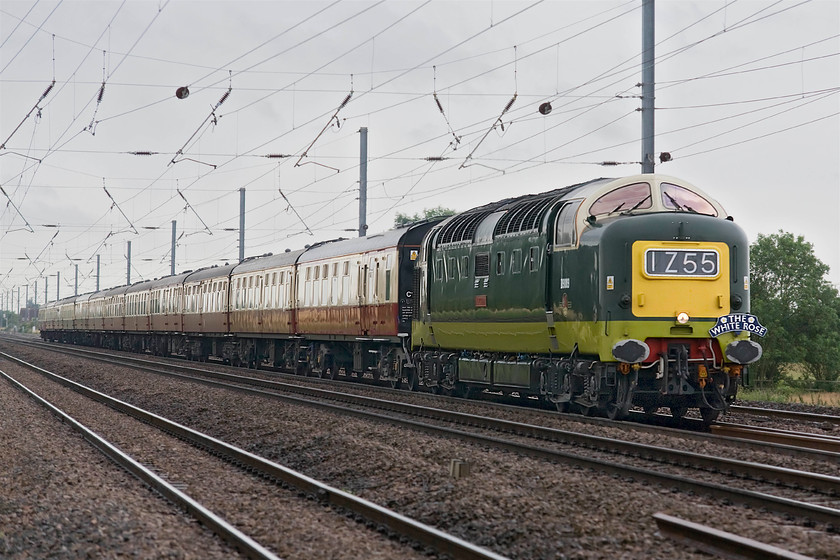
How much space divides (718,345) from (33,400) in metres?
16.3

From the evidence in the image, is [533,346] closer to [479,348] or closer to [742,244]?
[479,348]

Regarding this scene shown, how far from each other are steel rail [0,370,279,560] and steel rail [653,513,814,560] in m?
3.21

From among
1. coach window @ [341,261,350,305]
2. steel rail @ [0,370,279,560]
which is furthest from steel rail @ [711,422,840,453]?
coach window @ [341,261,350,305]

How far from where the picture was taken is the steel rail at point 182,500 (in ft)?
25.6

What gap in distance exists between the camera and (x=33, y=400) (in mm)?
23375

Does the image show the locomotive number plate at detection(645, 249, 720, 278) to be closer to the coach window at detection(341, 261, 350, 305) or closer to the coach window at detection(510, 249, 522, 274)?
the coach window at detection(510, 249, 522, 274)

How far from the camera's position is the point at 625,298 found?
48.8 feet

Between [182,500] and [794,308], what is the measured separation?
37161 mm

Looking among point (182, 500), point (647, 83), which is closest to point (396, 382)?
point (647, 83)

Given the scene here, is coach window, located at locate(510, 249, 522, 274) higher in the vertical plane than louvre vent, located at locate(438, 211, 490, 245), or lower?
lower

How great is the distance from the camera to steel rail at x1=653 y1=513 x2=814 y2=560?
265 inches

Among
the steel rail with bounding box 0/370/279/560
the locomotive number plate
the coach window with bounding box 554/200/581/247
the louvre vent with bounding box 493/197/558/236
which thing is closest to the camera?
the steel rail with bounding box 0/370/279/560

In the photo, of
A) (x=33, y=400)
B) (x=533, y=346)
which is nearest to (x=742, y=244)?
(x=533, y=346)

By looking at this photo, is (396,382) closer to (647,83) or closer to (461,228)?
(461,228)
